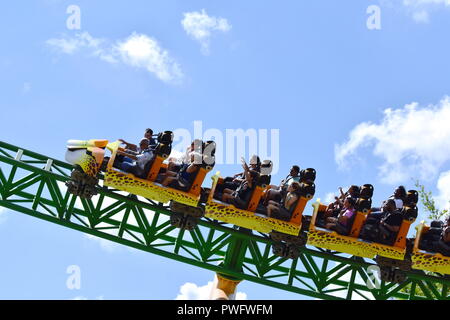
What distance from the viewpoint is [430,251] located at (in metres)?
7.70

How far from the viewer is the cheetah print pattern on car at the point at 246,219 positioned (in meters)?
7.03

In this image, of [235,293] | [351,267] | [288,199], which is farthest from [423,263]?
[235,293]

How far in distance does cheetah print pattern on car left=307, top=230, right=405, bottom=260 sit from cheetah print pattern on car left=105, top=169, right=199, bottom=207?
1574 millimetres

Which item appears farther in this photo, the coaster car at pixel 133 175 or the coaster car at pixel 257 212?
the coaster car at pixel 257 212

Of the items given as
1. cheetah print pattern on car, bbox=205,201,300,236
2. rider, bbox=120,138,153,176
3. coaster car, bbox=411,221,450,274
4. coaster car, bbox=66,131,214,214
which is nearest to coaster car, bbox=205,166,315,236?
cheetah print pattern on car, bbox=205,201,300,236

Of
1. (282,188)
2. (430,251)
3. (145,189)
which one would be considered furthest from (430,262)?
(145,189)

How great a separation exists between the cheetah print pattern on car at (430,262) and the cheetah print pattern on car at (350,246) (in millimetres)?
185

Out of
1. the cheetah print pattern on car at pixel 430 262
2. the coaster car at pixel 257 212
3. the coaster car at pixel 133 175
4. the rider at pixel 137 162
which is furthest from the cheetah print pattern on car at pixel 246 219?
the cheetah print pattern on car at pixel 430 262

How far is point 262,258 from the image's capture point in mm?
7562

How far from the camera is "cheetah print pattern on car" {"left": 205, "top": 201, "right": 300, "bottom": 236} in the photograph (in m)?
7.03

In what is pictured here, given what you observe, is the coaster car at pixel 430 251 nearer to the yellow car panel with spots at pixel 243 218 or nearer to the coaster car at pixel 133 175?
the yellow car panel with spots at pixel 243 218

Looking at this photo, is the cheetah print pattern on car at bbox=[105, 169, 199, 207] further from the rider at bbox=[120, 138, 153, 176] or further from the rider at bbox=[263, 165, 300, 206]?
the rider at bbox=[263, 165, 300, 206]
